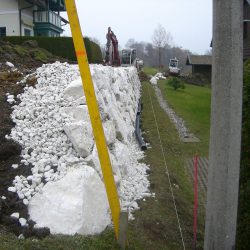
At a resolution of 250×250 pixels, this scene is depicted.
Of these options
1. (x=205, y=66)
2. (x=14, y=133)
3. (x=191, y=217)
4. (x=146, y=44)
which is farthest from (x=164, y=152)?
(x=146, y=44)

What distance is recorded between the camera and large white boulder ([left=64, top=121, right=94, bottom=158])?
303 inches

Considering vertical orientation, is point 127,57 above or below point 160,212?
above

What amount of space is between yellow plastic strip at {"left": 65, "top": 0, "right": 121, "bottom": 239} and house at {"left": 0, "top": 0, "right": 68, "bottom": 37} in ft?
98.7

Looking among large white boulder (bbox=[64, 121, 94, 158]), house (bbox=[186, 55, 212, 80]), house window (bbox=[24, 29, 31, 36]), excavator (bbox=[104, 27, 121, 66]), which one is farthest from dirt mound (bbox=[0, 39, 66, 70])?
house (bbox=[186, 55, 212, 80])

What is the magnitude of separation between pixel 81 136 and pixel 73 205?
1559 mm

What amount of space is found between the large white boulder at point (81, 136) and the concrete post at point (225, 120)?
9.36 ft

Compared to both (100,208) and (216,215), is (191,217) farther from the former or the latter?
(216,215)

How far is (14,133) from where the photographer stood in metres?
8.15

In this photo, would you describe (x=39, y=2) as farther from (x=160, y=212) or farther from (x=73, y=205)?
(x=73, y=205)

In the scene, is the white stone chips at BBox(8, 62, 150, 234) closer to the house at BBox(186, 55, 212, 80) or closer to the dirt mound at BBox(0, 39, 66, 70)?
the dirt mound at BBox(0, 39, 66, 70)

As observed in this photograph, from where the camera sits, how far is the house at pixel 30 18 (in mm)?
34469

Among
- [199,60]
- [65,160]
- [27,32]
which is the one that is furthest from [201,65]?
[65,160]

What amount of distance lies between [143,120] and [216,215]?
1318cm

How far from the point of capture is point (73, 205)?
6684 mm
